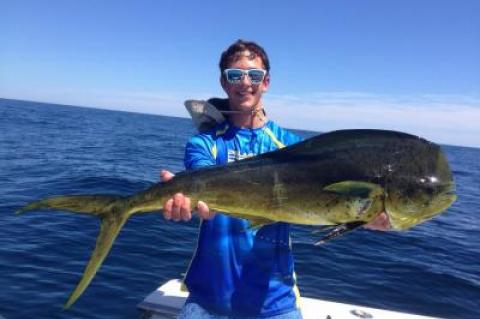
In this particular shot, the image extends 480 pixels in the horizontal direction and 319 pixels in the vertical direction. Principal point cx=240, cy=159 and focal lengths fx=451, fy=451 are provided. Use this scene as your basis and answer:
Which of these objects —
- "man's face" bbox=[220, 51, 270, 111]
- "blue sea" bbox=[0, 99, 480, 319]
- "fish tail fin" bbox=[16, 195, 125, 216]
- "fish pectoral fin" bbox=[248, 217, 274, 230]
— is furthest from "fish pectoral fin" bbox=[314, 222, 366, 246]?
"blue sea" bbox=[0, 99, 480, 319]

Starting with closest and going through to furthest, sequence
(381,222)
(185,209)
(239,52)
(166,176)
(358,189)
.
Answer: (358,189)
(381,222)
(185,209)
(166,176)
(239,52)

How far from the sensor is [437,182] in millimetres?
2969

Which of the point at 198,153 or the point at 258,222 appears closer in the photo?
the point at 258,222

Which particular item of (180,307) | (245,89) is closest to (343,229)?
(245,89)

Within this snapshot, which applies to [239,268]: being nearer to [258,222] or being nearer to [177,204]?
[258,222]

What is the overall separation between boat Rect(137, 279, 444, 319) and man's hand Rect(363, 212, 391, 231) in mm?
2667

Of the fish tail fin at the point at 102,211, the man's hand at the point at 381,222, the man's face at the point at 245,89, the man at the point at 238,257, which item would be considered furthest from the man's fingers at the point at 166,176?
the man's hand at the point at 381,222

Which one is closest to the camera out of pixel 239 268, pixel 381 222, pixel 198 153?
pixel 381 222

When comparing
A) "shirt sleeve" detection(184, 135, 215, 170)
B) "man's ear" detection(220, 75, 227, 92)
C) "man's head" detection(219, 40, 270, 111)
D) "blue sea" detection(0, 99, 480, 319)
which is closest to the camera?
"shirt sleeve" detection(184, 135, 215, 170)

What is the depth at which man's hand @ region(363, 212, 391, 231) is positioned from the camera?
2923mm

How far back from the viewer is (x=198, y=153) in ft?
12.1

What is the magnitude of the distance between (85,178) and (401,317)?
15.6 m

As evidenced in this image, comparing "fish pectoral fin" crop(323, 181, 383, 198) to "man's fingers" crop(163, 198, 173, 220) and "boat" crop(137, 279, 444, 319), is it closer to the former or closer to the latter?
"man's fingers" crop(163, 198, 173, 220)

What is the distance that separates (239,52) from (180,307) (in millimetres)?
3322
